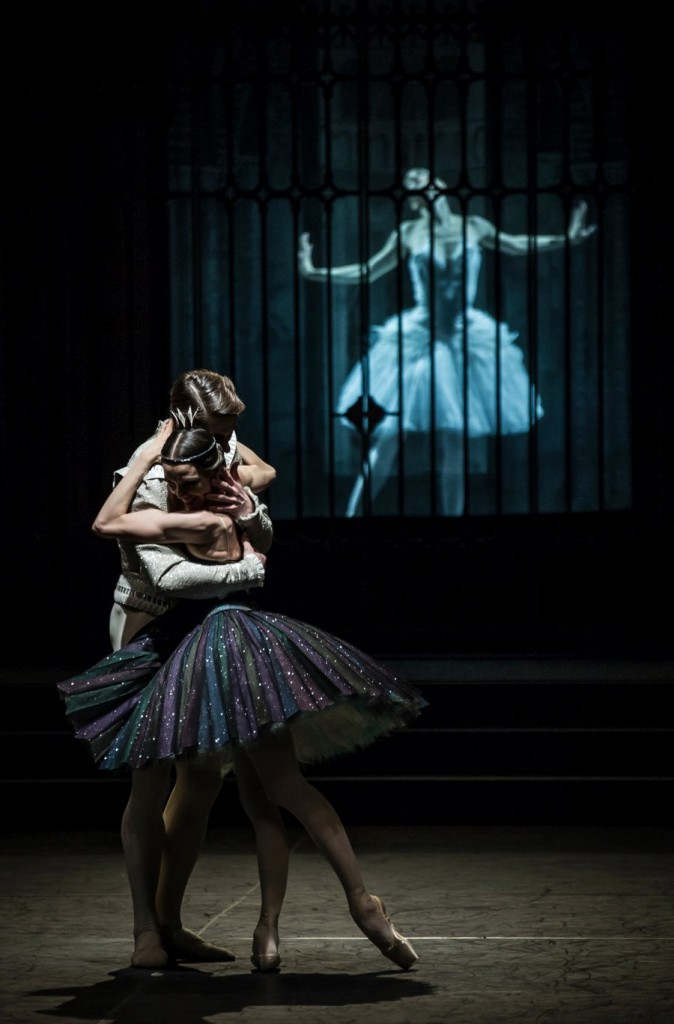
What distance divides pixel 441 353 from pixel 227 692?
5.94m

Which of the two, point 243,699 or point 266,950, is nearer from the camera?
point 243,699

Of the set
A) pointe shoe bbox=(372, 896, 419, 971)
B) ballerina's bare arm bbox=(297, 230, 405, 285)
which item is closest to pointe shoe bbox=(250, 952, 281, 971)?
pointe shoe bbox=(372, 896, 419, 971)

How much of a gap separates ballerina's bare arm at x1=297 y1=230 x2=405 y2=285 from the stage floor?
407cm

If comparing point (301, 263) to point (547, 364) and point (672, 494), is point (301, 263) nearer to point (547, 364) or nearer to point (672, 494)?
point (547, 364)

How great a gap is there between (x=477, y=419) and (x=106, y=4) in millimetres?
3064

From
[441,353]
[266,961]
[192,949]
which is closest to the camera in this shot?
[266,961]

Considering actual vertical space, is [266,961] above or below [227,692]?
below

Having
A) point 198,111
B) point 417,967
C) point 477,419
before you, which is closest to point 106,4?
point 198,111

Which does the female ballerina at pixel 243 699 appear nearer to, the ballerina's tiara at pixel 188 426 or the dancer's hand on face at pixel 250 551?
the ballerina's tiara at pixel 188 426

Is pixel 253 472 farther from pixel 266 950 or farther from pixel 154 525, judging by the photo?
pixel 266 950

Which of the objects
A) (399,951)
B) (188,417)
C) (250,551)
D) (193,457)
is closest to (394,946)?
(399,951)

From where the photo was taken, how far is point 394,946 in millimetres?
4746

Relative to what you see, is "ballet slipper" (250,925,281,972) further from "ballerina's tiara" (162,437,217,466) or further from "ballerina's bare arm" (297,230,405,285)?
"ballerina's bare arm" (297,230,405,285)

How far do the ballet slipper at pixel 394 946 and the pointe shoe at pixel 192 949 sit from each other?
48 centimetres
